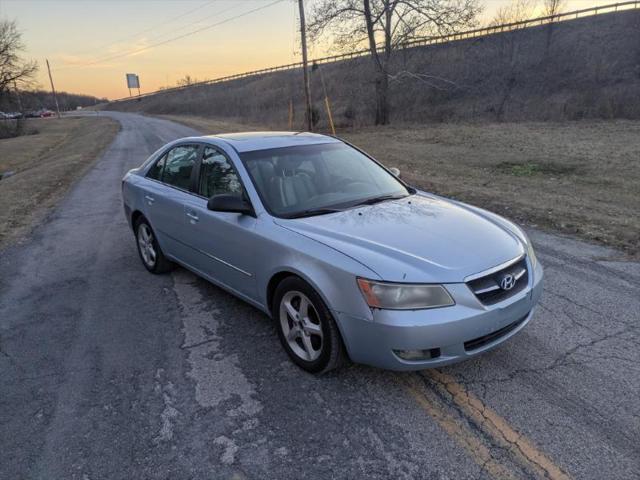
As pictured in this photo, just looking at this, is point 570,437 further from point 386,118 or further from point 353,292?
point 386,118

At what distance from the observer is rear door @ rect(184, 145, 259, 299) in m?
3.80

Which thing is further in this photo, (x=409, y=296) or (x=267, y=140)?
(x=267, y=140)

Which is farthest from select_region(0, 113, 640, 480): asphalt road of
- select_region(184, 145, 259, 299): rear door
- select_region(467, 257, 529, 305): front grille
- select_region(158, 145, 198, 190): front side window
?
select_region(158, 145, 198, 190): front side window

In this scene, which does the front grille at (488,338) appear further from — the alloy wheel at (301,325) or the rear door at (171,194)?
the rear door at (171,194)

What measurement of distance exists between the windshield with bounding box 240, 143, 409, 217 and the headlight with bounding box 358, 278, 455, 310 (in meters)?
1.11

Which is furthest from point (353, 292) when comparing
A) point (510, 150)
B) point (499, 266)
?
point (510, 150)

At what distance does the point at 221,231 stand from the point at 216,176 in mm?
601

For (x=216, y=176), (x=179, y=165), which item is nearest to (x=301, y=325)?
(x=216, y=176)

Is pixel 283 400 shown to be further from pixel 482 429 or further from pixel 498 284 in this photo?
pixel 498 284

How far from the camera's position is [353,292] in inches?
114

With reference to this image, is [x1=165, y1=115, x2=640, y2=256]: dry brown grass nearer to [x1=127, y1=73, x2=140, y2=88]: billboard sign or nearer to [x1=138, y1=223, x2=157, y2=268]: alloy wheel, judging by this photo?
[x1=138, y1=223, x2=157, y2=268]: alloy wheel

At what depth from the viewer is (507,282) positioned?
9.98 ft

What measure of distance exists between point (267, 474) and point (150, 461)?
68 cm

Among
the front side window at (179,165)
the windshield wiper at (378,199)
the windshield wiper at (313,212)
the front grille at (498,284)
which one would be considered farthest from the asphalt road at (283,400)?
the windshield wiper at (378,199)
